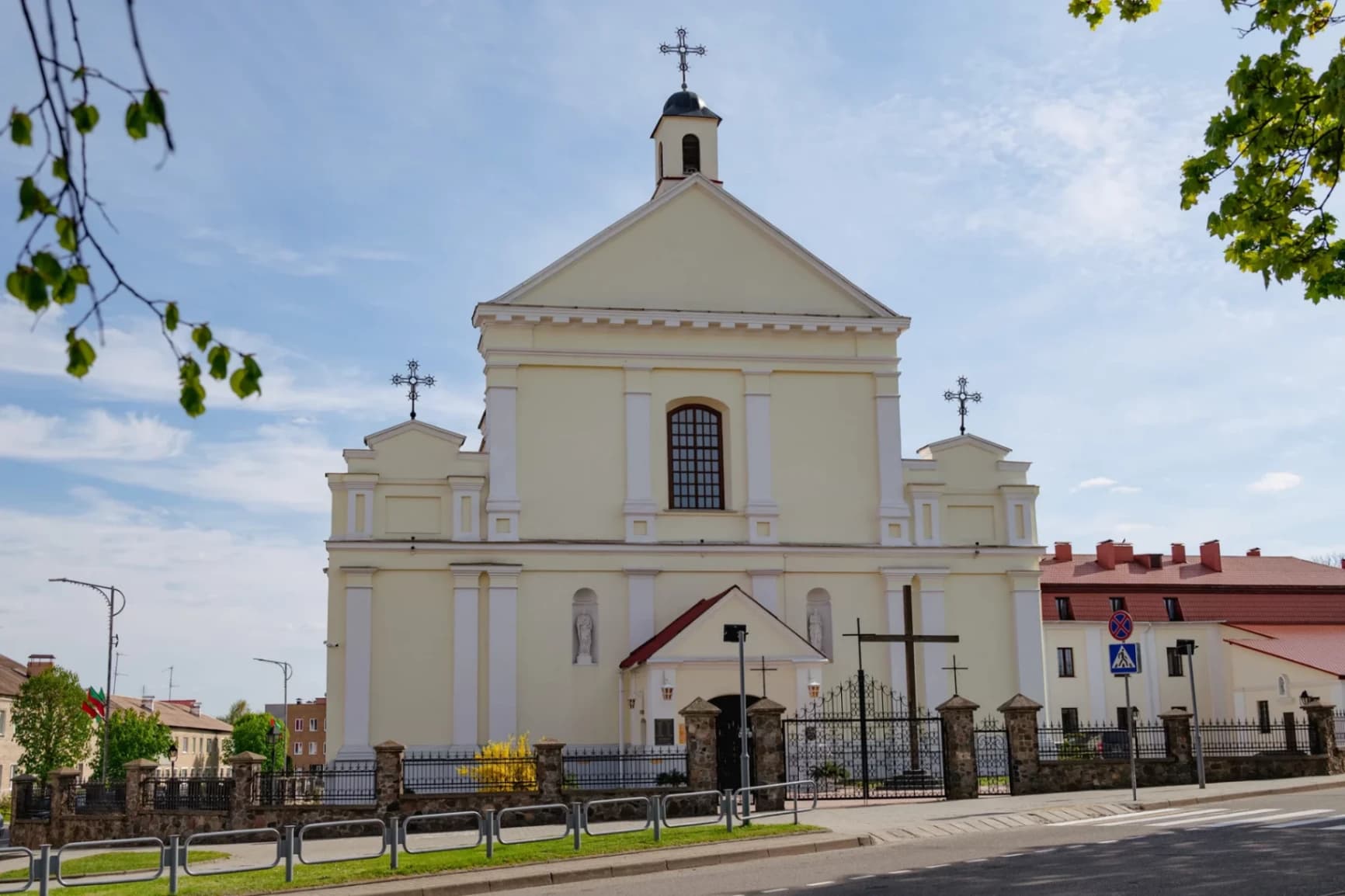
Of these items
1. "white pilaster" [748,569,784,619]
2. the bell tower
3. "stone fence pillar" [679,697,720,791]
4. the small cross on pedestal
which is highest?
the bell tower

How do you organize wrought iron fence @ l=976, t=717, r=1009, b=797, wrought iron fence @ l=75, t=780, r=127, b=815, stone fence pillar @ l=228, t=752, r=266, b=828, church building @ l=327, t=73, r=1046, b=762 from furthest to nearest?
church building @ l=327, t=73, r=1046, b=762 < wrought iron fence @ l=976, t=717, r=1009, b=797 < wrought iron fence @ l=75, t=780, r=127, b=815 < stone fence pillar @ l=228, t=752, r=266, b=828

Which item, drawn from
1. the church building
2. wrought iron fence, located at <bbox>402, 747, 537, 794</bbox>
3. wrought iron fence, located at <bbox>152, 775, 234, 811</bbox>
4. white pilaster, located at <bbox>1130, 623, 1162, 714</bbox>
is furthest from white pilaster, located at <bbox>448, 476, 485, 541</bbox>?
white pilaster, located at <bbox>1130, 623, 1162, 714</bbox>

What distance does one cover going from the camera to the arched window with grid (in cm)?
3319

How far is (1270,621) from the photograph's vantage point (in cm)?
5156

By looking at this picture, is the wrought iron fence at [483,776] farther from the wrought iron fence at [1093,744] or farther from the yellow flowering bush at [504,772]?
the wrought iron fence at [1093,744]

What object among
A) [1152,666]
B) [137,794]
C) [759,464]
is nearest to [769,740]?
[759,464]

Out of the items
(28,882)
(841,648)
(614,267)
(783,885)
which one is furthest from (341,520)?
(783,885)

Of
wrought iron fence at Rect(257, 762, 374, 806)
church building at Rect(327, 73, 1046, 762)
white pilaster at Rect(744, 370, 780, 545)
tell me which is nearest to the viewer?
wrought iron fence at Rect(257, 762, 374, 806)

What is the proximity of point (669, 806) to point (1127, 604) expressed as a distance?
114 ft

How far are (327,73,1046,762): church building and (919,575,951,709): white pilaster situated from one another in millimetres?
59

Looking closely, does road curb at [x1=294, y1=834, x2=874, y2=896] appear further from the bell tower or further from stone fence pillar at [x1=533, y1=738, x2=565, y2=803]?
the bell tower

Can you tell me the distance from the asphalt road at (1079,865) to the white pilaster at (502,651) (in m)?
14.6

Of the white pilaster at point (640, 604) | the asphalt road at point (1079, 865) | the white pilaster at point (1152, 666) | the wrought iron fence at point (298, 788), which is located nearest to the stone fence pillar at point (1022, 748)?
the asphalt road at point (1079, 865)

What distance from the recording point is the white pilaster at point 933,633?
32156 millimetres
